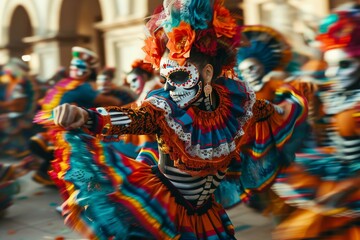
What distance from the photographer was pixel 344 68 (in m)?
3.03

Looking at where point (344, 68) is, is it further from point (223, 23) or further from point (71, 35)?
point (71, 35)

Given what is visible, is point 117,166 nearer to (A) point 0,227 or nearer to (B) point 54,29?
(A) point 0,227

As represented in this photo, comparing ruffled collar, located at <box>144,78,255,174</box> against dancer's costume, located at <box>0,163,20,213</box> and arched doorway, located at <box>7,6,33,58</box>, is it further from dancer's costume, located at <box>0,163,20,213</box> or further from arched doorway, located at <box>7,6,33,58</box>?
arched doorway, located at <box>7,6,33,58</box>

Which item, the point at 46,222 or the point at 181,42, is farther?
the point at 46,222

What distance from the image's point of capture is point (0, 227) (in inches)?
215

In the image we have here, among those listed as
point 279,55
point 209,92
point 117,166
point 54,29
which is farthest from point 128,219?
point 54,29

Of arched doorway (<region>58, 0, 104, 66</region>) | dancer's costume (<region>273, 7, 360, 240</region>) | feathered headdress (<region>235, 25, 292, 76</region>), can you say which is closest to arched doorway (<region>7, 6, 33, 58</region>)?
arched doorway (<region>58, 0, 104, 66</region>)

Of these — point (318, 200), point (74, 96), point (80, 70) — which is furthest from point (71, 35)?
point (318, 200)

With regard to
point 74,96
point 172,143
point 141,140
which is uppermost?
point 172,143

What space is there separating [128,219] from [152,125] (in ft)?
1.65

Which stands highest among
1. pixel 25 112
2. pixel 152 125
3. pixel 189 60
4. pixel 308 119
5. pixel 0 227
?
pixel 189 60

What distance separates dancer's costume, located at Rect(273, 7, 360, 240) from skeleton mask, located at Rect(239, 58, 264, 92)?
5.99 feet

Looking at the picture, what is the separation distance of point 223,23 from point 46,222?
141 inches

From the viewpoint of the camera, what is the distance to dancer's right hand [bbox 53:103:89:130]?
2369 millimetres
